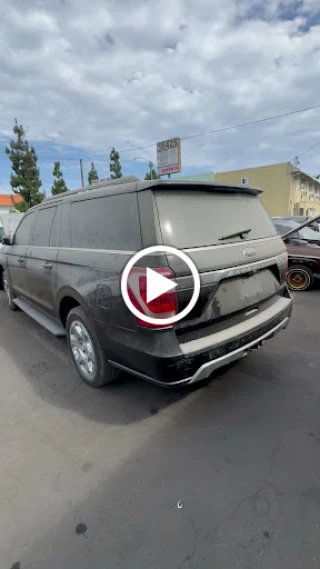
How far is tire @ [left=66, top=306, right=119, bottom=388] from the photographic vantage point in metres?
2.65

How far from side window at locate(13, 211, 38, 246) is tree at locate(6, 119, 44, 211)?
18903 millimetres

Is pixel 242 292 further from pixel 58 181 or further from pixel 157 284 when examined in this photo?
pixel 58 181

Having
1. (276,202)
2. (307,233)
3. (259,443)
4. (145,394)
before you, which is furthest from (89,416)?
(276,202)

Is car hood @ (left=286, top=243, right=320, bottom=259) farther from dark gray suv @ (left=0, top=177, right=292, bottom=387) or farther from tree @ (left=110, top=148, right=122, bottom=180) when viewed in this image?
tree @ (left=110, top=148, right=122, bottom=180)

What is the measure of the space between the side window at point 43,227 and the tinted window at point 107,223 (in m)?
0.69

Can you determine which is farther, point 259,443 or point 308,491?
point 259,443

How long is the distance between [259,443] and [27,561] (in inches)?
63.0

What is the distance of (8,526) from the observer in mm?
1673

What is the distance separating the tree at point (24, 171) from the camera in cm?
2108

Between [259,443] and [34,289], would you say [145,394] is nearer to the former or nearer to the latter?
[259,443]

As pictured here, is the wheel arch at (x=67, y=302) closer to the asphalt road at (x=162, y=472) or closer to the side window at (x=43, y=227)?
the asphalt road at (x=162, y=472)

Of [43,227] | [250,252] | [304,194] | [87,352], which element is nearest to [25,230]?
[43,227]
